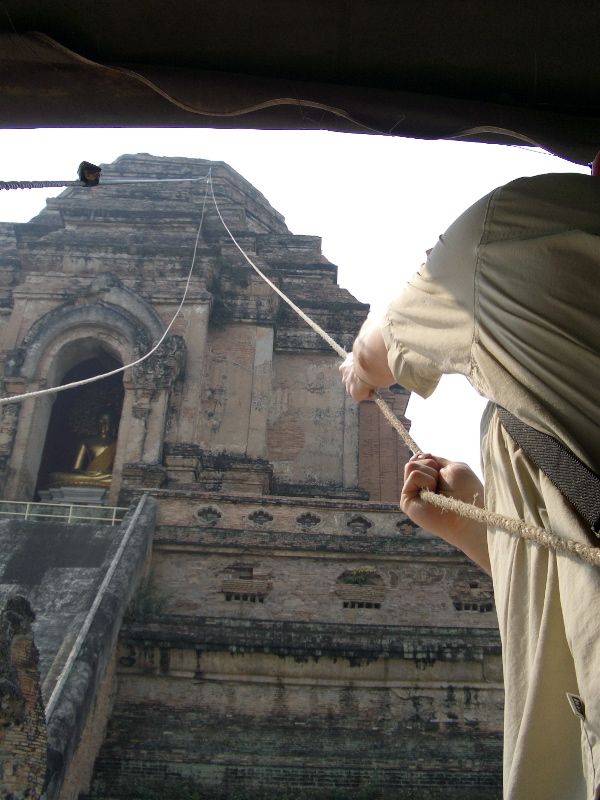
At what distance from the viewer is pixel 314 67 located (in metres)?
2.57

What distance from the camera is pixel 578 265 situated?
152cm

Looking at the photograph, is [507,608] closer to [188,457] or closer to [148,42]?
[148,42]

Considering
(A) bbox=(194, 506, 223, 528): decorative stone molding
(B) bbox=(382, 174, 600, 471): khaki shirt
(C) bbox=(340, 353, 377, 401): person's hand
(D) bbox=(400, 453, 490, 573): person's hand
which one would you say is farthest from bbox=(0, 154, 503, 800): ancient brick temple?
(B) bbox=(382, 174, 600, 471): khaki shirt

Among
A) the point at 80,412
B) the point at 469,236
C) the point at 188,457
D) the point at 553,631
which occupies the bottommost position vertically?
the point at 553,631

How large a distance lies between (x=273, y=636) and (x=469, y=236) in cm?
899

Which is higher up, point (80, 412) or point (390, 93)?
point (80, 412)

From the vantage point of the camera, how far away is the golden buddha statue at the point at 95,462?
16.1 metres

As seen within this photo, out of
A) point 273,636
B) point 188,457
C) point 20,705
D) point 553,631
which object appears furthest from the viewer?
point 188,457

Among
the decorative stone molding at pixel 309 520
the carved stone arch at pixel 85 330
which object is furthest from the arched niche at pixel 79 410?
the decorative stone molding at pixel 309 520

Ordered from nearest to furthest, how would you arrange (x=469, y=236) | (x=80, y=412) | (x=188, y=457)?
(x=469, y=236) < (x=188, y=457) < (x=80, y=412)

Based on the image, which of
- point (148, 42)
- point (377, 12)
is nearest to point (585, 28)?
point (377, 12)

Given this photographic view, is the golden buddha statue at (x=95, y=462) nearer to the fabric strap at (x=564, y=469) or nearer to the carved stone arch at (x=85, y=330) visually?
the carved stone arch at (x=85, y=330)

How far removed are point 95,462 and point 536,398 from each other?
54.2 ft

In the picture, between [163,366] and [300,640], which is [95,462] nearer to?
[163,366]
